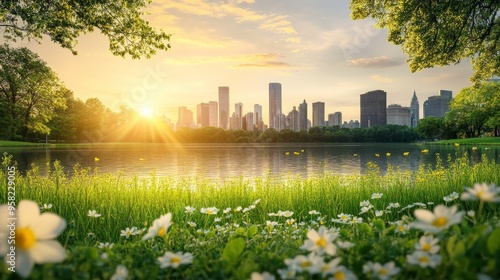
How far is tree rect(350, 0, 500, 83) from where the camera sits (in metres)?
11.3

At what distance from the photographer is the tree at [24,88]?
4666cm

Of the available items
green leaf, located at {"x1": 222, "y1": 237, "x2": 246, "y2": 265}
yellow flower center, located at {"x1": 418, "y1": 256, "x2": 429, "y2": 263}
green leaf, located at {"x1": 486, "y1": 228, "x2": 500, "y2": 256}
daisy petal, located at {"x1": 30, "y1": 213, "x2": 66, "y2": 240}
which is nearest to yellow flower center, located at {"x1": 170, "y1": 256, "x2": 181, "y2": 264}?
green leaf, located at {"x1": 222, "y1": 237, "x2": 246, "y2": 265}

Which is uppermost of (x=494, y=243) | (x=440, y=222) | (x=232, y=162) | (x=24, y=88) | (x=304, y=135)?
(x=24, y=88)

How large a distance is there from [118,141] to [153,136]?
50.3 feet

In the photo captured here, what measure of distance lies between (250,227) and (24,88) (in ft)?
181

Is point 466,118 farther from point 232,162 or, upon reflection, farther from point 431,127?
point 232,162

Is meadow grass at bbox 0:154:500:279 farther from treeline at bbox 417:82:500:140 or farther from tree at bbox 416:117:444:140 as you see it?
tree at bbox 416:117:444:140

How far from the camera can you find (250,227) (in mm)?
3148

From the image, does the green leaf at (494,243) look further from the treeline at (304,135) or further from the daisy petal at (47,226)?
the treeline at (304,135)

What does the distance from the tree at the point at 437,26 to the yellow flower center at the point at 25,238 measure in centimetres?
1223

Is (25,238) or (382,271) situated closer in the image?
(25,238)

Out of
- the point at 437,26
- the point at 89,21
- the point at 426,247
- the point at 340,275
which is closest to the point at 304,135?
the point at 437,26

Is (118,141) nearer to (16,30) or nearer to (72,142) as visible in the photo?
(72,142)

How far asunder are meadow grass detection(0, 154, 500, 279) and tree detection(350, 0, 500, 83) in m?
5.31
